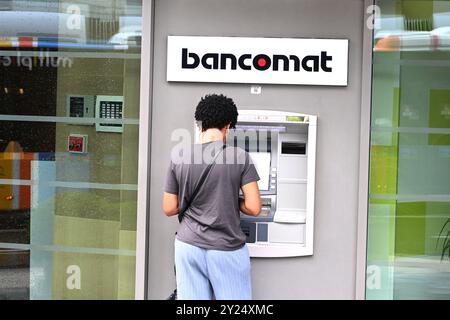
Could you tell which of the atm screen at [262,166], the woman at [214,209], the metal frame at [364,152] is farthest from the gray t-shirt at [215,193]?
the metal frame at [364,152]

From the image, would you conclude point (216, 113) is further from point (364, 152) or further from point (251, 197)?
point (364, 152)

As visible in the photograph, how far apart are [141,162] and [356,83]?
1.59 m

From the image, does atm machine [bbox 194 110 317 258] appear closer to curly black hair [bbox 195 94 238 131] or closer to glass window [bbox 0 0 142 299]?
curly black hair [bbox 195 94 238 131]

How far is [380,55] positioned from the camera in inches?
201

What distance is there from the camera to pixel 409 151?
205 inches

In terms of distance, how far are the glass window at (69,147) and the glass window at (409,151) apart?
1744mm

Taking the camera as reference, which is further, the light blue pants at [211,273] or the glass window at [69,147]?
the glass window at [69,147]

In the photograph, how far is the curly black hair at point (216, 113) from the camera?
427 cm

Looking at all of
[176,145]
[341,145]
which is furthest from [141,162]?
[341,145]

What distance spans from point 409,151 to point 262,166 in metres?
1.09

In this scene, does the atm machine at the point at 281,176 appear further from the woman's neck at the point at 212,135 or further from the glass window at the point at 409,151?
the woman's neck at the point at 212,135

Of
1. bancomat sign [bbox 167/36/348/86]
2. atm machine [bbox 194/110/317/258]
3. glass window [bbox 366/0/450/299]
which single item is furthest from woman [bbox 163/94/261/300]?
glass window [bbox 366/0/450/299]

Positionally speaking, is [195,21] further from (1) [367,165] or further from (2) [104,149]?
(1) [367,165]

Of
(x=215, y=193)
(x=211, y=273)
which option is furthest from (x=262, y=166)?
(x=211, y=273)
